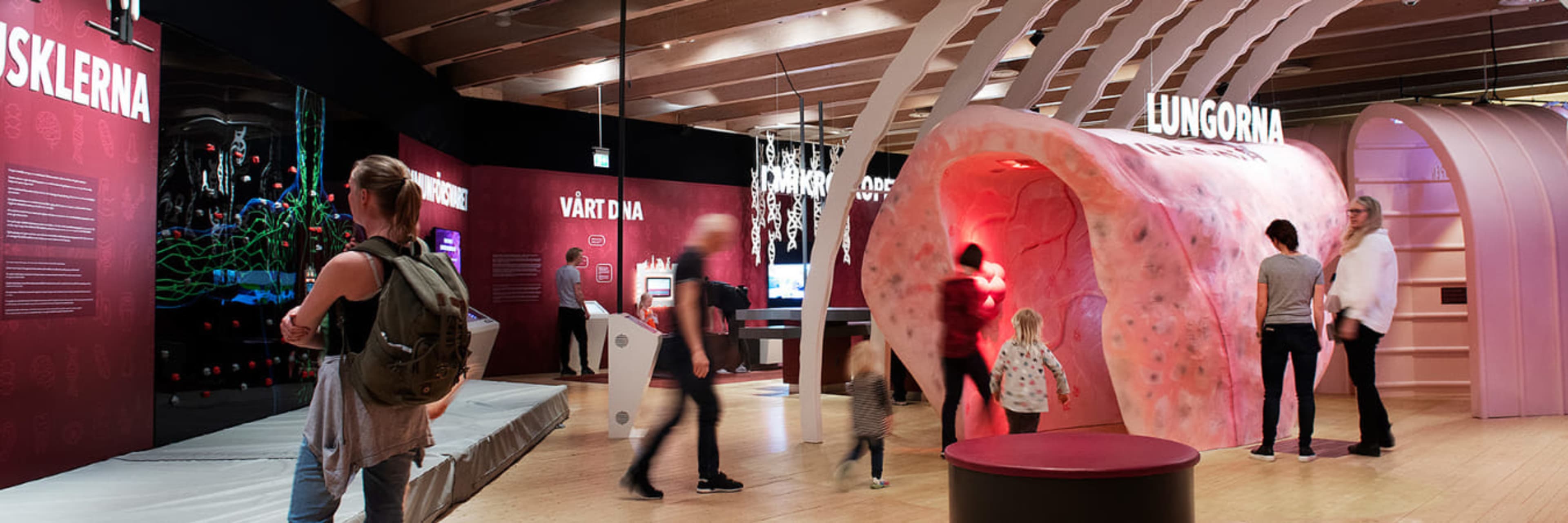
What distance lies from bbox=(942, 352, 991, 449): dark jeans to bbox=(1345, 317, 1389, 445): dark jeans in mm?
2102

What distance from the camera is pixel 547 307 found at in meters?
12.3

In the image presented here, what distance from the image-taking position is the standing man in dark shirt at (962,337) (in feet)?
18.0

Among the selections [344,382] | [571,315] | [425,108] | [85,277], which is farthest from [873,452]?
[571,315]

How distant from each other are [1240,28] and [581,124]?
7.92 metres

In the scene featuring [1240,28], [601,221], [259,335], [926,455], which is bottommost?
[926,455]

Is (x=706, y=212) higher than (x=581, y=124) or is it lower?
lower

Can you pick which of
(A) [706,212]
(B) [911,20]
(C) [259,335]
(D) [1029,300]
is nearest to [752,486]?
(D) [1029,300]

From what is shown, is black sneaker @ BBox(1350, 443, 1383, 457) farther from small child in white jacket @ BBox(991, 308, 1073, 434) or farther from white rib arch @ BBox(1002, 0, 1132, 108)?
white rib arch @ BBox(1002, 0, 1132, 108)

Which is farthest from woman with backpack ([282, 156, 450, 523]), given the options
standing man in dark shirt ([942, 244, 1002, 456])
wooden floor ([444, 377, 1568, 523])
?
standing man in dark shirt ([942, 244, 1002, 456])

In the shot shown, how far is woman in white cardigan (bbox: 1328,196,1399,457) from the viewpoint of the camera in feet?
19.1

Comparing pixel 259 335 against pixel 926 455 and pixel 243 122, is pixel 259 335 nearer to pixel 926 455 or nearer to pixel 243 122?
pixel 243 122

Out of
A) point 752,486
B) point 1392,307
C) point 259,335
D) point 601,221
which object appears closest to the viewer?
point 752,486

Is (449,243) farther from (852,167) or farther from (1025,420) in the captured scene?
(1025,420)

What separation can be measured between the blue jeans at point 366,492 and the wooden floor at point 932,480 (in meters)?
2.15
